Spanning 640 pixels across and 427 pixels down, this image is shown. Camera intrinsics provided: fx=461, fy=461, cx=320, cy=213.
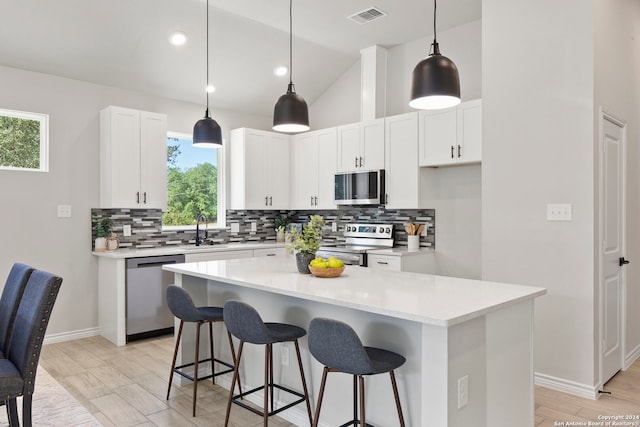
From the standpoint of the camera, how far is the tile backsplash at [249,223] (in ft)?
16.3

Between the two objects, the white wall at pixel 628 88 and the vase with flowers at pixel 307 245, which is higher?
the white wall at pixel 628 88

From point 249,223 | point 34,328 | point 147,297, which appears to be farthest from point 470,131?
point 34,328

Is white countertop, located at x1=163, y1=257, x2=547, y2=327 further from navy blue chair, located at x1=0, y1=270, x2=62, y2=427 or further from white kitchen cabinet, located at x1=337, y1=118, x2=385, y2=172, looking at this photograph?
white kitchen cabinet, located at x1=337, y1=118, x2=385, y2=172

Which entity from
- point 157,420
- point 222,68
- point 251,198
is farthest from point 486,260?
point 222,68

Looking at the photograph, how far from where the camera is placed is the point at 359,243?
5.56 meters

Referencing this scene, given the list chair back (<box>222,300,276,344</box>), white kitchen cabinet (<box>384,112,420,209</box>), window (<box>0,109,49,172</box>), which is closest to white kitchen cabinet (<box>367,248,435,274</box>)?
white kitchen cabinet (<box>384,112,420,209</box>)

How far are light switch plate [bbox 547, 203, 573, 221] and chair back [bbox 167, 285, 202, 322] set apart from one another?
2.57 m

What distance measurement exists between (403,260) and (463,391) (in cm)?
267

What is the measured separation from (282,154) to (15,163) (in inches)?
116

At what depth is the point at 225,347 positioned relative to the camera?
3523 mm

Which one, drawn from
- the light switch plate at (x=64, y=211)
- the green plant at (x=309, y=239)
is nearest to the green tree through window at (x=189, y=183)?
the light switch plate at (x=64, y=211)

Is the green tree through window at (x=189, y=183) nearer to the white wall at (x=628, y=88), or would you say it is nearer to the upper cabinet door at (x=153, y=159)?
the upper cabinet door at (x=153, y=159)

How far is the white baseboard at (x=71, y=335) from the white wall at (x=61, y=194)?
3 centimetres

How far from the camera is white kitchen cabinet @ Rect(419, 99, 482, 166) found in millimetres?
4230
